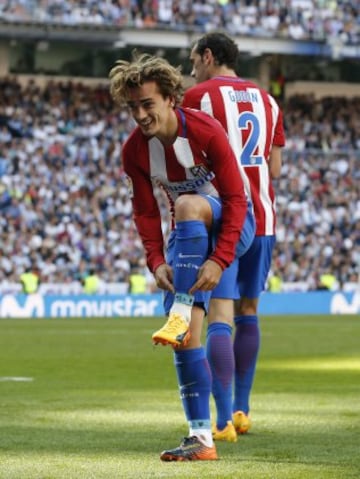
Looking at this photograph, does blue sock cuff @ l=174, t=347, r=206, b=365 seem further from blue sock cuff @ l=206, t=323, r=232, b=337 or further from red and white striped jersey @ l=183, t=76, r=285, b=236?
red and white striped jersey @ l=183, t=76, r=285, b=236

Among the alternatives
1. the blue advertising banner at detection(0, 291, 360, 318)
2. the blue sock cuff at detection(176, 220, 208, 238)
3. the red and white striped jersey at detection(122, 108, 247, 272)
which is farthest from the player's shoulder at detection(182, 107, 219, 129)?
the blue advertising banner at detection(0, 291, 360, 318)

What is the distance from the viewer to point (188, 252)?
20.3 feet

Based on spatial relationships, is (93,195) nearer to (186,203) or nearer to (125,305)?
(125,305)

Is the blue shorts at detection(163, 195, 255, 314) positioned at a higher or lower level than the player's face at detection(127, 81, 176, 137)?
lower

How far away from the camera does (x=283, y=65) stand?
4181cm

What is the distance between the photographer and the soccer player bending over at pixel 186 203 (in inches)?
241

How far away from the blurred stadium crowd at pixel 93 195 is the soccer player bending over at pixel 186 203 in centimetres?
2277

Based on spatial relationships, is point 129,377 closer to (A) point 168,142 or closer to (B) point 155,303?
(A) point 168,142

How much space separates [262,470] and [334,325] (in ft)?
63.9

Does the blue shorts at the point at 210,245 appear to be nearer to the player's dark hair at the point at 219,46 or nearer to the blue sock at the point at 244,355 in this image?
the blue sock at the point at 244,355

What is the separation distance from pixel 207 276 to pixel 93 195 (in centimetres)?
2649

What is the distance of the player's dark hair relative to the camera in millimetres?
7703

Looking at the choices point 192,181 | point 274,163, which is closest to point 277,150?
point 274,163

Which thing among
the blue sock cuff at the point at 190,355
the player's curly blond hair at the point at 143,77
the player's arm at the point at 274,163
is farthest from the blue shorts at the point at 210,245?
the player's arm at the point at 274,163
